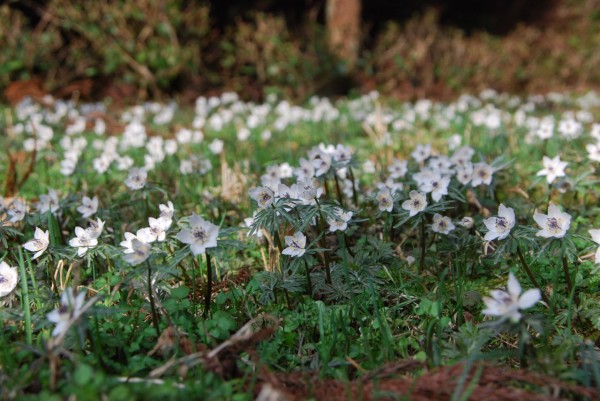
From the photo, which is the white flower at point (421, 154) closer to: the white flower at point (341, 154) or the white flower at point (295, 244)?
the white flower at point (341, 154)

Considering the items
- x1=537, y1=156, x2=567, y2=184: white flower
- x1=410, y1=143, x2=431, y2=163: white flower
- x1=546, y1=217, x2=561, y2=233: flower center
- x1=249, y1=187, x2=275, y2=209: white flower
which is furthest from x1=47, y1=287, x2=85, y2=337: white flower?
x1=537, y1=156, x2=567, y2=184: white flower

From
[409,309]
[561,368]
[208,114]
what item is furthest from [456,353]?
[208,114]

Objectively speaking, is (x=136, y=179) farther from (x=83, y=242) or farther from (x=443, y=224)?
(x=443, y=224)

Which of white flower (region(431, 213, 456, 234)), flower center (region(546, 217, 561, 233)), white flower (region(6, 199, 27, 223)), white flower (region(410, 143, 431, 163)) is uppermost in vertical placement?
white flower (region(6, 199, 27, 223))

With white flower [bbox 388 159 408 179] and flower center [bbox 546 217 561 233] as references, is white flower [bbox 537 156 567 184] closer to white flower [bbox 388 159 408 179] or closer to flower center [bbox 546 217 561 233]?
white flower [bbox 388 159 408 179]

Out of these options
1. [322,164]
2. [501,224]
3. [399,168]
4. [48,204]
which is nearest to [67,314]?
[48,204]

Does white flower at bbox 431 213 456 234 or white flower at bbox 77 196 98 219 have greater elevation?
white flower at bbox 77 196 98 219
